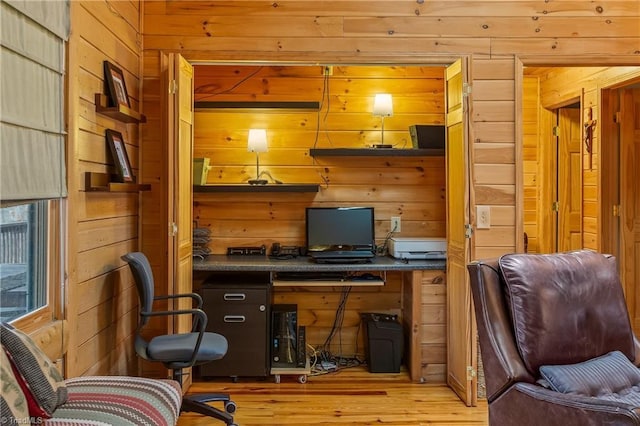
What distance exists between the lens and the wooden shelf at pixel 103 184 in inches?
99.3

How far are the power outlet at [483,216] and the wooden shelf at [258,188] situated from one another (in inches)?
48.0

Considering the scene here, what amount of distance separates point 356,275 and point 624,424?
2.39m

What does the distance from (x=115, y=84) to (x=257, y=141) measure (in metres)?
1.26

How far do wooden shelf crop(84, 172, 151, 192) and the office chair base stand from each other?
1197 millimetres

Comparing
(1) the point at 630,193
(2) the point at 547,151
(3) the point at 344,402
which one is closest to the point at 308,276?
(3) the point at 344,402

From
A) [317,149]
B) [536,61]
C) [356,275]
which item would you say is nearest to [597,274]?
[536,61]

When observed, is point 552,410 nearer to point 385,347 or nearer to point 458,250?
point 458,250

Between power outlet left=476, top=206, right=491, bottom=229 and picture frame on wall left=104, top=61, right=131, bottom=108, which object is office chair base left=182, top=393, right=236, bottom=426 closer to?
picture frame on wall left=104, top=61, right=131, bottom=108

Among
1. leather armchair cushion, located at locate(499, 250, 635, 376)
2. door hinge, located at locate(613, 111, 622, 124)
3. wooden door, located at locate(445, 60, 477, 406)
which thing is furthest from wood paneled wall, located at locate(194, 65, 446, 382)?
leather armchair cushion, located at locate(499, 250, 635, 376)

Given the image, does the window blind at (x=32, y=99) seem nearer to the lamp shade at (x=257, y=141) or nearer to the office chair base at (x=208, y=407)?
the office chair base at (x=208, y=407)

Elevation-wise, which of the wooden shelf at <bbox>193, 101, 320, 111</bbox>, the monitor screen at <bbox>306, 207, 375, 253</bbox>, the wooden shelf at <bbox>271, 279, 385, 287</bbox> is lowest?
the wooden shelf at <bbox>271, 279, 385, 287</bbox>

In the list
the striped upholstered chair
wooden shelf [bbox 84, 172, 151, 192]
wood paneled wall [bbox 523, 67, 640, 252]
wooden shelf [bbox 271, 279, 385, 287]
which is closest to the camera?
the striped upholstered chair

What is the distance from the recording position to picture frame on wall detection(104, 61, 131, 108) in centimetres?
278

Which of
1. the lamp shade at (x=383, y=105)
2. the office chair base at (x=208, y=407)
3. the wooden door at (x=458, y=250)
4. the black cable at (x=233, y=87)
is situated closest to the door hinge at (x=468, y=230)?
the wooden door at (x=458, y=250)
